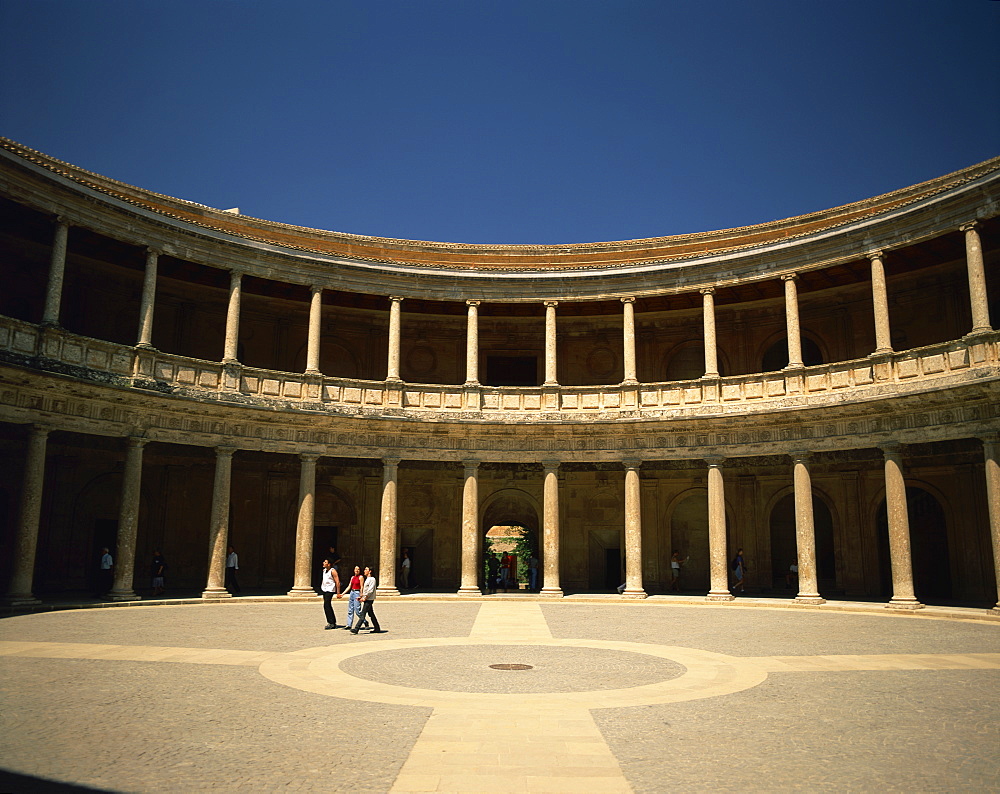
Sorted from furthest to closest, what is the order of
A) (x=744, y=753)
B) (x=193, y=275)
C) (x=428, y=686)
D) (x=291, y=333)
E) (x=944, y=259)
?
(x=291, y=333) → (x=193, y=275) → (x=944, y=259) → (x=428, y=686) → (x=744, y=753)

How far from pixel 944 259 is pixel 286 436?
70.8 ft

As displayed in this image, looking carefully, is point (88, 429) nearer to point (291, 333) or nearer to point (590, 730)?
point (291, 333)

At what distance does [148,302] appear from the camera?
Answer: 75.2 feet

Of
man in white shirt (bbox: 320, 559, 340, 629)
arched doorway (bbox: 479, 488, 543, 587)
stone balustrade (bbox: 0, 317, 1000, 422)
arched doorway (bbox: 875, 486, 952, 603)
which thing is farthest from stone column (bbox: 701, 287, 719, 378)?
man in white shirt (bbox: 320, 559, 340, 629)

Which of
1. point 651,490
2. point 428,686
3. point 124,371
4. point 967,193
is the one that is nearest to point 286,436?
point 124,371

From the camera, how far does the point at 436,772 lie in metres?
6.25

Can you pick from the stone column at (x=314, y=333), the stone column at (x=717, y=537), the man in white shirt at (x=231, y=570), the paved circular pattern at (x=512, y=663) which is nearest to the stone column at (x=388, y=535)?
the stone column at (x=314, y=333)

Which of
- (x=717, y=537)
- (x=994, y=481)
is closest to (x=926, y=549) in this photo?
(x=994, y=481)

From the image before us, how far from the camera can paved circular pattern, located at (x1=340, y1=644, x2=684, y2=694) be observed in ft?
32.8

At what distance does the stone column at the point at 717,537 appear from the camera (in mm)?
24406

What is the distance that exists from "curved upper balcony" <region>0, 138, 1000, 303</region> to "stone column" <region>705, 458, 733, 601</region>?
6.45 m

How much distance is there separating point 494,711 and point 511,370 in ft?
77.6

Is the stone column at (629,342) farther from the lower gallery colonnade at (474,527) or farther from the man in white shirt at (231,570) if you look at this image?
the man in white shirt at (231,570)

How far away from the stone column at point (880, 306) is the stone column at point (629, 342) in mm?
7604
